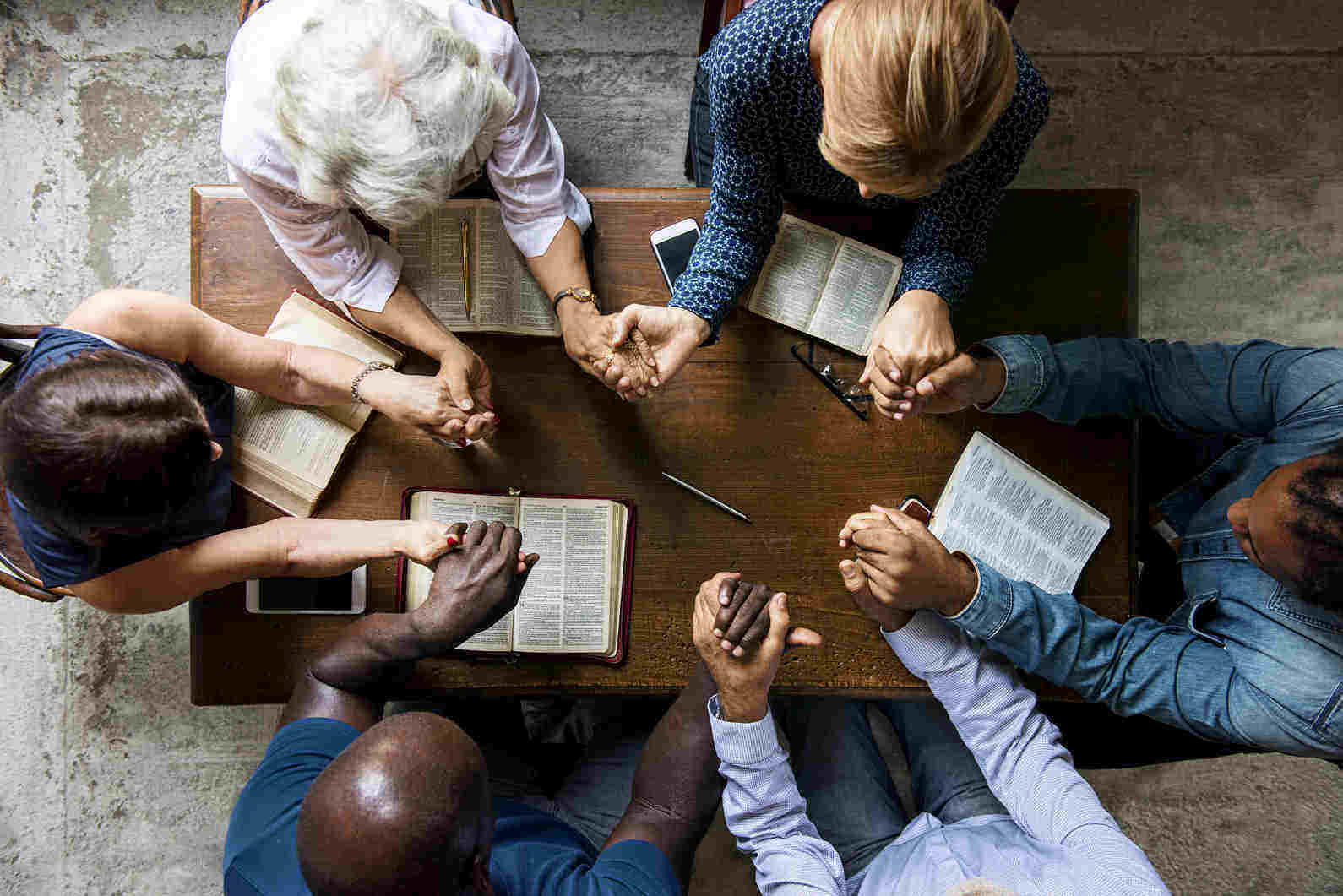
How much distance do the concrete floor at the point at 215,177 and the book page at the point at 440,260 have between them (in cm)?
101

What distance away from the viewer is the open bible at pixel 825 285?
200cm

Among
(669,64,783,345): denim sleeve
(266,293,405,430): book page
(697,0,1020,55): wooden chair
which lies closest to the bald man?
(266,293,405,430): book page

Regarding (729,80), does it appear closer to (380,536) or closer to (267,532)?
(380,536)

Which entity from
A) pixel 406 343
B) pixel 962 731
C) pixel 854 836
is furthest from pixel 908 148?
pixel 854 836

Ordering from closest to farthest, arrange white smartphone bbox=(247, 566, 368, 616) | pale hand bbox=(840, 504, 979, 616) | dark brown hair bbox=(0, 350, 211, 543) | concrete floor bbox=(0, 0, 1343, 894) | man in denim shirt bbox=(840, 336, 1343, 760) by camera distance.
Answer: dark brown hair bbox=(0, 350, 211, 543), man in denim shirt bbox=(840, 336, 1343, 760), pale hand bbox=(840, 504, 979, 616), white smartphone bbox=(247, 566, 368, 616), concrete floor bbox=(0, 0, 1343, 894)

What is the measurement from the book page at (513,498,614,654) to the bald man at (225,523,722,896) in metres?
0.10

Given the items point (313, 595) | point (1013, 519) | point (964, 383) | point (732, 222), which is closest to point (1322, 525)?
point (1013, 519)

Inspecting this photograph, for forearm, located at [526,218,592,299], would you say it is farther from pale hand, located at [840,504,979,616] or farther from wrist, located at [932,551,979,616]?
wrist, located at [932,551,979,616]

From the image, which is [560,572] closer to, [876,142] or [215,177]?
[876,142]

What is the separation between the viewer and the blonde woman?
4.49 ft

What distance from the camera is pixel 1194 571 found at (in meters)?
2.02

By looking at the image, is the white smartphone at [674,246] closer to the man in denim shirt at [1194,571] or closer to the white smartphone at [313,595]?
the man in denim shirt at [1194,571]

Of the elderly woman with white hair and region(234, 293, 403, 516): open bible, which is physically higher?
the elderly woman with white hair

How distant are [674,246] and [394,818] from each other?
4.55ft
